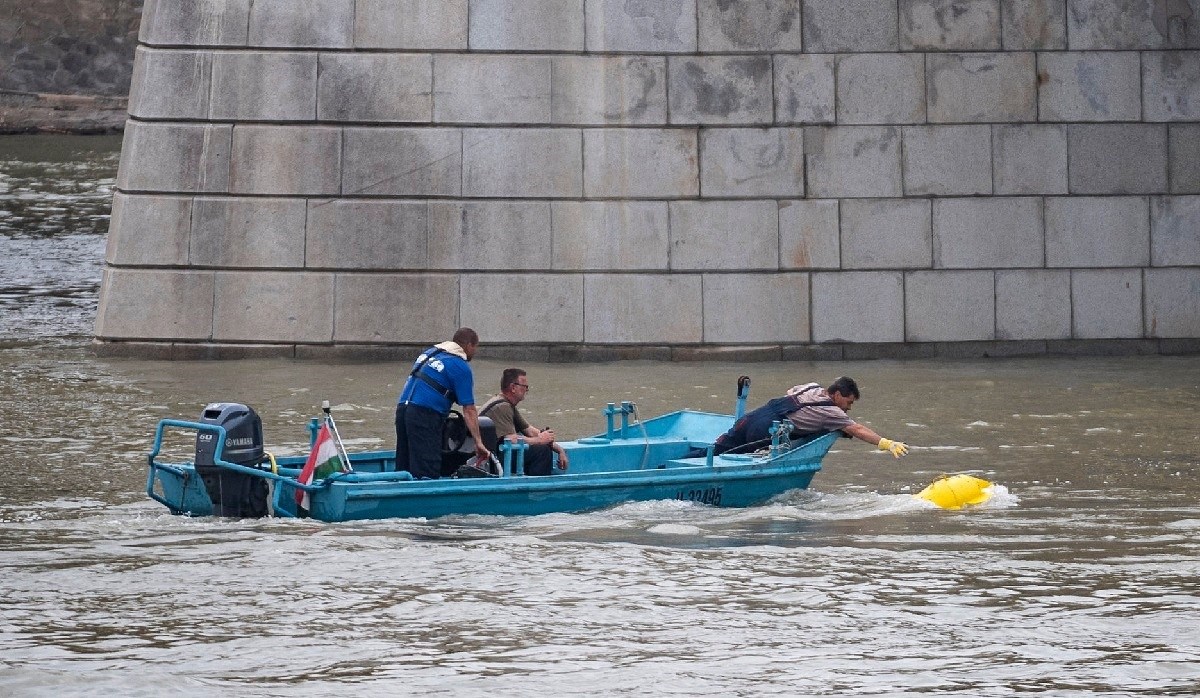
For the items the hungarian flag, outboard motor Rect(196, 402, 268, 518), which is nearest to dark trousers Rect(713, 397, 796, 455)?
the hungarian flag

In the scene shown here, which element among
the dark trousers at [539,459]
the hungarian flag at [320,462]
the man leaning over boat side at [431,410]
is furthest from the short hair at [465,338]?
the hungarian flag at [320,462]

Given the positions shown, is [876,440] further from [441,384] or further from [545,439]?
[441,384]

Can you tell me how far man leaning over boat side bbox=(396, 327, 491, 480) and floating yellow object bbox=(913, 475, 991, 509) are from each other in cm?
327

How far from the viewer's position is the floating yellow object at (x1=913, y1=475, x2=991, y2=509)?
41.8 feet

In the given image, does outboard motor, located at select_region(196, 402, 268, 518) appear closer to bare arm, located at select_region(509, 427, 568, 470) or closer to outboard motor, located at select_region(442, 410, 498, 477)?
outboard motor, located at select_region(442, 410, 498, 477)

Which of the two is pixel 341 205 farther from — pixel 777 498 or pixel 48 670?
pixel 48 670

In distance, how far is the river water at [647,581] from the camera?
868 cm

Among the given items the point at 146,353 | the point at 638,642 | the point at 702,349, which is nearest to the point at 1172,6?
the point at 702,349

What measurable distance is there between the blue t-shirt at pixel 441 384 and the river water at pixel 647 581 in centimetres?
101

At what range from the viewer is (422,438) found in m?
12.8

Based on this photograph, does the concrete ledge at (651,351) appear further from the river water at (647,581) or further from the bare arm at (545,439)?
the bare arm at (545,439)

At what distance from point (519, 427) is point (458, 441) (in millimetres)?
536

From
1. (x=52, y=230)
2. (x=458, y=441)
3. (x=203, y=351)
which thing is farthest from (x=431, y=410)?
(x=52, y=230)

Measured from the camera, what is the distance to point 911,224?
796 inches
